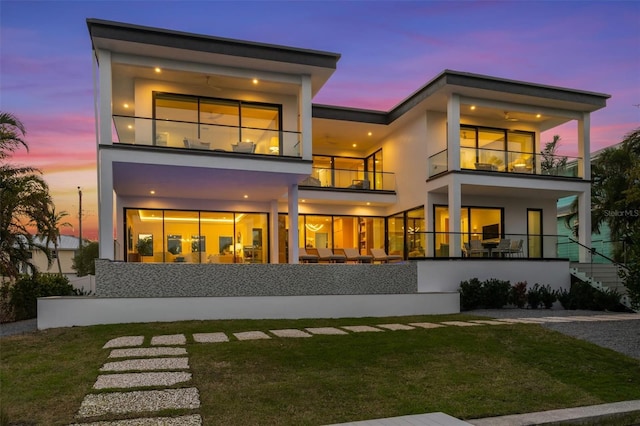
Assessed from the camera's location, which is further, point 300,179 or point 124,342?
point 300,179

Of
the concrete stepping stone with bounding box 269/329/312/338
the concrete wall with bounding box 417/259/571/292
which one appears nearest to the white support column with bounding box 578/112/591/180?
the concrete wall with bounding box 417/259/571/292

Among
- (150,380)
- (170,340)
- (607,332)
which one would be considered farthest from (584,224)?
(150,380)

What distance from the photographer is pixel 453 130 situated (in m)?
19.2

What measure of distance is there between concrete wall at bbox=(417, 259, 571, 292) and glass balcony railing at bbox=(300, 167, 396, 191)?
6.72m

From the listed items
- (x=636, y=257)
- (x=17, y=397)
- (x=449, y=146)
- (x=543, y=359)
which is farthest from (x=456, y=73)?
(x=17, y=397)

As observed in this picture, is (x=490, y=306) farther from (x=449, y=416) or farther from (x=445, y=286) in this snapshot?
(x=449, y=416)

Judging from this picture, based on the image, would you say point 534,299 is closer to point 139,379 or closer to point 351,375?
point 351,375

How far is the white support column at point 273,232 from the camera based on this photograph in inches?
818

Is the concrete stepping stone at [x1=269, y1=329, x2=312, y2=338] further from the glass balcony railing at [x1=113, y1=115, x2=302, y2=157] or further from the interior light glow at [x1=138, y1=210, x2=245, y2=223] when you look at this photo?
the interior light glow at [x1=138, y1=210, x2=245, y2=223]

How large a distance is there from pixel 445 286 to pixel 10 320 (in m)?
14.0

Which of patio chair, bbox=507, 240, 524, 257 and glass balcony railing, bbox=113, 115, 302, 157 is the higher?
glass balcony railing, bbox=113, 115, 302, 157

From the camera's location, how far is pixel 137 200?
775 inches

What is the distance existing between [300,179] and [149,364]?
1063cm

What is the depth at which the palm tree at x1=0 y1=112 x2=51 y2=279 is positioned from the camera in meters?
15.3
